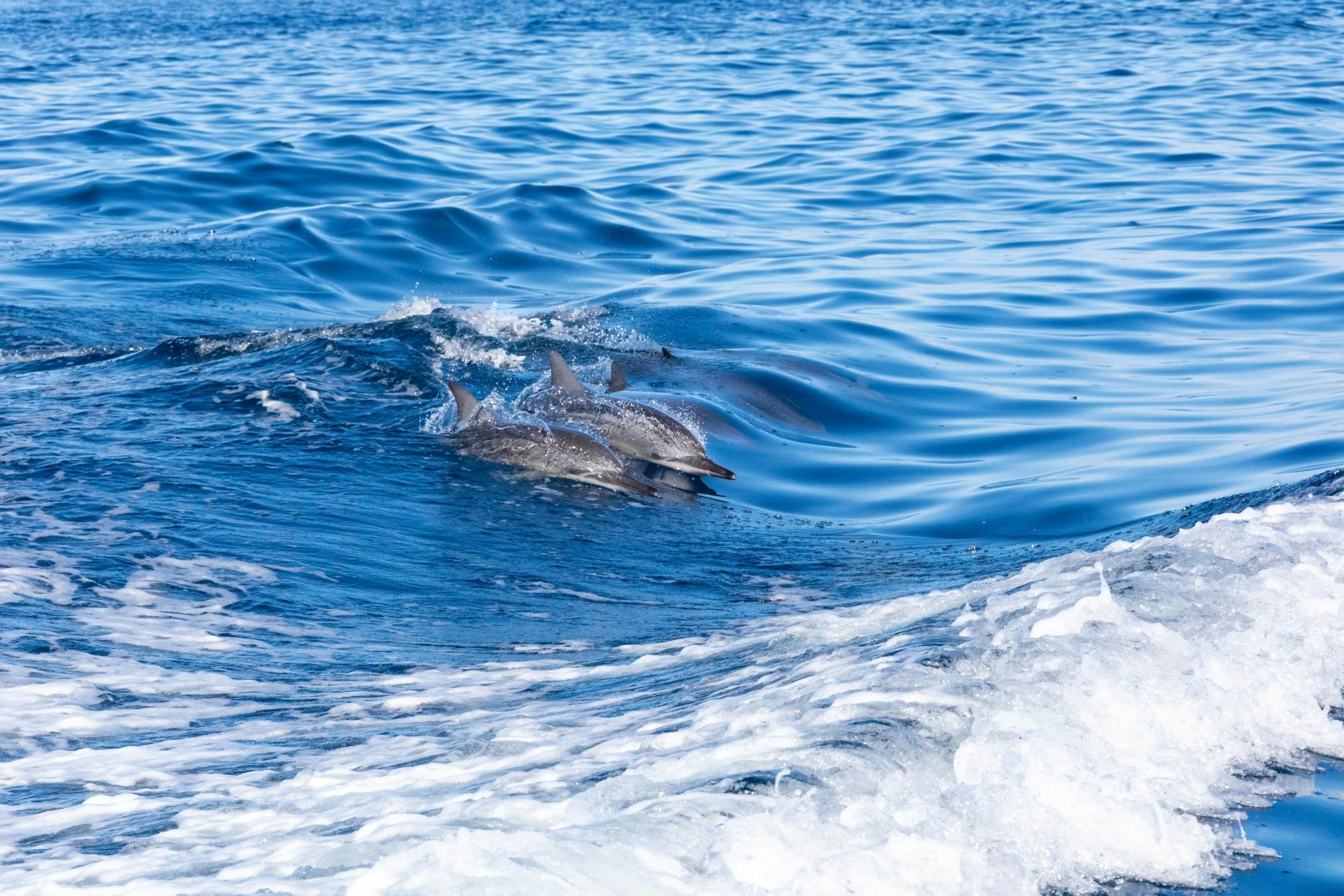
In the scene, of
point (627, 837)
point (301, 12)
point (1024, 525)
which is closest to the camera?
point (627, 837)

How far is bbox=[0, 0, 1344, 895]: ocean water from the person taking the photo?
3.36 metres

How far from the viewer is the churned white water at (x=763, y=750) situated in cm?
307

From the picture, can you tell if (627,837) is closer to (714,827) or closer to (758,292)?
(714,827)

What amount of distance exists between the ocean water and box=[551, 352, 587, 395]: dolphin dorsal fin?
808 mm

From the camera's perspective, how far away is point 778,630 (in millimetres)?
5637

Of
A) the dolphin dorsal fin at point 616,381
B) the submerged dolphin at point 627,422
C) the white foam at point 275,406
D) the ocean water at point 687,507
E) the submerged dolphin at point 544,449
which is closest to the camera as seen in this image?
the ocean water at point 687,507

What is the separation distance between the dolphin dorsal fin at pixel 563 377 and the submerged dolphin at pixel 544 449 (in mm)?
558

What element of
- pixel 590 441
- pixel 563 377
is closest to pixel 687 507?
pixel 590 441

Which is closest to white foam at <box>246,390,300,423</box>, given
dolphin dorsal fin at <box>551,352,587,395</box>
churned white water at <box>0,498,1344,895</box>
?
dolphin dorsal fin at <box>551,352,587,395</box>

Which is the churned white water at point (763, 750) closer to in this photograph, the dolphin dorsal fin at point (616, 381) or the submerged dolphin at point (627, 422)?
the submerged dolphin at point (627, 422)

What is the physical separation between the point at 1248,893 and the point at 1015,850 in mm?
530

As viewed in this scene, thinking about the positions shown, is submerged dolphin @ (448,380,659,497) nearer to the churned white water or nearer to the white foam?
the white foam

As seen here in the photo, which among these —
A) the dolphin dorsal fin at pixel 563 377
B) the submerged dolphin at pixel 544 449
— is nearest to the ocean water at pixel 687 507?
the submerged dolphin at pixel 544 449

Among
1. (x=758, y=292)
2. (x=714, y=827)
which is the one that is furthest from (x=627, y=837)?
(x=758, y=292)
